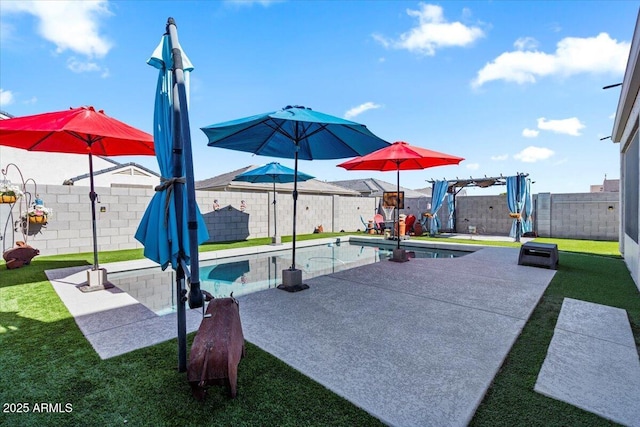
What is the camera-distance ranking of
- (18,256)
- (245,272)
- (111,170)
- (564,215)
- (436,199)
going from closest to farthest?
(18,256) < (245,272) < (564,215) < (436,199) < (111,170)

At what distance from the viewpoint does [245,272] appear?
6676 millimetres

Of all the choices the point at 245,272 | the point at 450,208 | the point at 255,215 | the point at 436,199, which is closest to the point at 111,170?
the point at 255,215

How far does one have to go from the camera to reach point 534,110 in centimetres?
991

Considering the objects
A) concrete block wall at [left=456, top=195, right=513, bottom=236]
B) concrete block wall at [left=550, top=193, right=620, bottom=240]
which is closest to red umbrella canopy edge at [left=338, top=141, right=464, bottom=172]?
concrete block wall at [left=456, top=195, right=513, bottom=236]

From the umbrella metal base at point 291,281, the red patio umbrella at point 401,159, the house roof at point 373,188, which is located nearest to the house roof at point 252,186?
the house roof at point 373,188

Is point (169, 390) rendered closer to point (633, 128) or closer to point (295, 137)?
point (295, 137)

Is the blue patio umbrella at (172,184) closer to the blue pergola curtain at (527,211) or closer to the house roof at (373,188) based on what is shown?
the blue pergola curtain at (527,211)

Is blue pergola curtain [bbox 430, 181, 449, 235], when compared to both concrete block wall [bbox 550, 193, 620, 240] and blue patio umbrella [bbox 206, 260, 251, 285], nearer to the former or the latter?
concrete block wall [bbox 550, 193, 620, 240]

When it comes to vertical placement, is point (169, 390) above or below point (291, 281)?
below

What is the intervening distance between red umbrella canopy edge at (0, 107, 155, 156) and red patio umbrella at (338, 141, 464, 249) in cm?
398

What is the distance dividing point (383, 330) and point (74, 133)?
15.7 ft

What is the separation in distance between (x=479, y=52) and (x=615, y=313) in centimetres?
685

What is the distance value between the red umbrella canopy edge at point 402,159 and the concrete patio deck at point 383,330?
2.38 meters

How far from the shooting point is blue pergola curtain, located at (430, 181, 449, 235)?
13383mm
